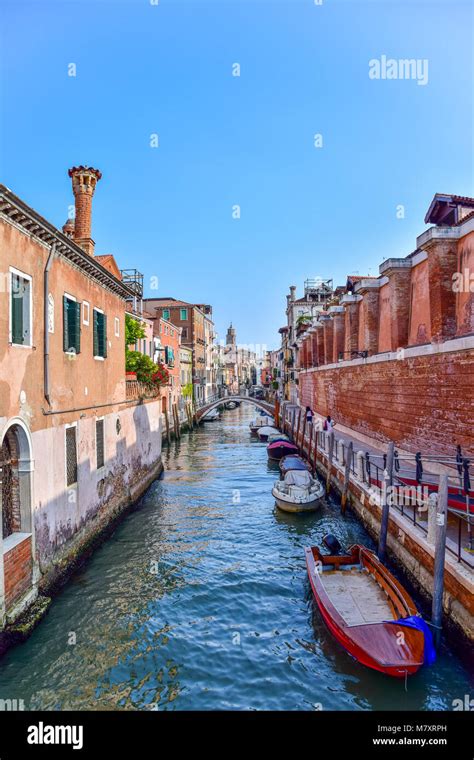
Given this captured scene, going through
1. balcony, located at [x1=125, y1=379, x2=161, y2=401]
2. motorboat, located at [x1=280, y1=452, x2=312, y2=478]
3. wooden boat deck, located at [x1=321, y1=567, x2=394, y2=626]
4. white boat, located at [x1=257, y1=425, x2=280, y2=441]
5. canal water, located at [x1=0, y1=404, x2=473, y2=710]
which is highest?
balcony, located at [x1=125, y1=379, x2=161, y2=401]

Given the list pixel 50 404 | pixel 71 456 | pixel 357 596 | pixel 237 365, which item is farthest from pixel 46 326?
pixel 237 365

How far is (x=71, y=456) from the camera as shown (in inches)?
351

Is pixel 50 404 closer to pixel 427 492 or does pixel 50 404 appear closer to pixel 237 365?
pixel 427 492

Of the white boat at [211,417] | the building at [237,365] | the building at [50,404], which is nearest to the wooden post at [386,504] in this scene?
the building at [50,404]

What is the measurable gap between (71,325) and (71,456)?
2.48 m

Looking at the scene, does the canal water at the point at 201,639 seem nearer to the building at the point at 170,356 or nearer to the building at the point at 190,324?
the building at the point at 170,356

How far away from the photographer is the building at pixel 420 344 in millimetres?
9617

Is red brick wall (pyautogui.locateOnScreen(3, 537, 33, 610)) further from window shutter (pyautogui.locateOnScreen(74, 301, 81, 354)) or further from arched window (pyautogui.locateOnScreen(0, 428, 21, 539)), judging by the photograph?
window shutter (pyautogui.locateOnScreen(74, 301, 81, 354))

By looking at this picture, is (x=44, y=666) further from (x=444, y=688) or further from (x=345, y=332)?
(x=345, y=332)

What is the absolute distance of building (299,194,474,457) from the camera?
9.62m

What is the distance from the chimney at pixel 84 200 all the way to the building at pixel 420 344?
856 cm

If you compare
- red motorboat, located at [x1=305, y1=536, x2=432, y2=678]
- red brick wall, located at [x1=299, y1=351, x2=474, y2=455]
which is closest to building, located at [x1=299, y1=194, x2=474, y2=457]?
red brick wall, located at [x1=299, y1=351, x2=474, y2=455]

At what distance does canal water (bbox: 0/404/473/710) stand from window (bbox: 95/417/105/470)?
5.92ft
